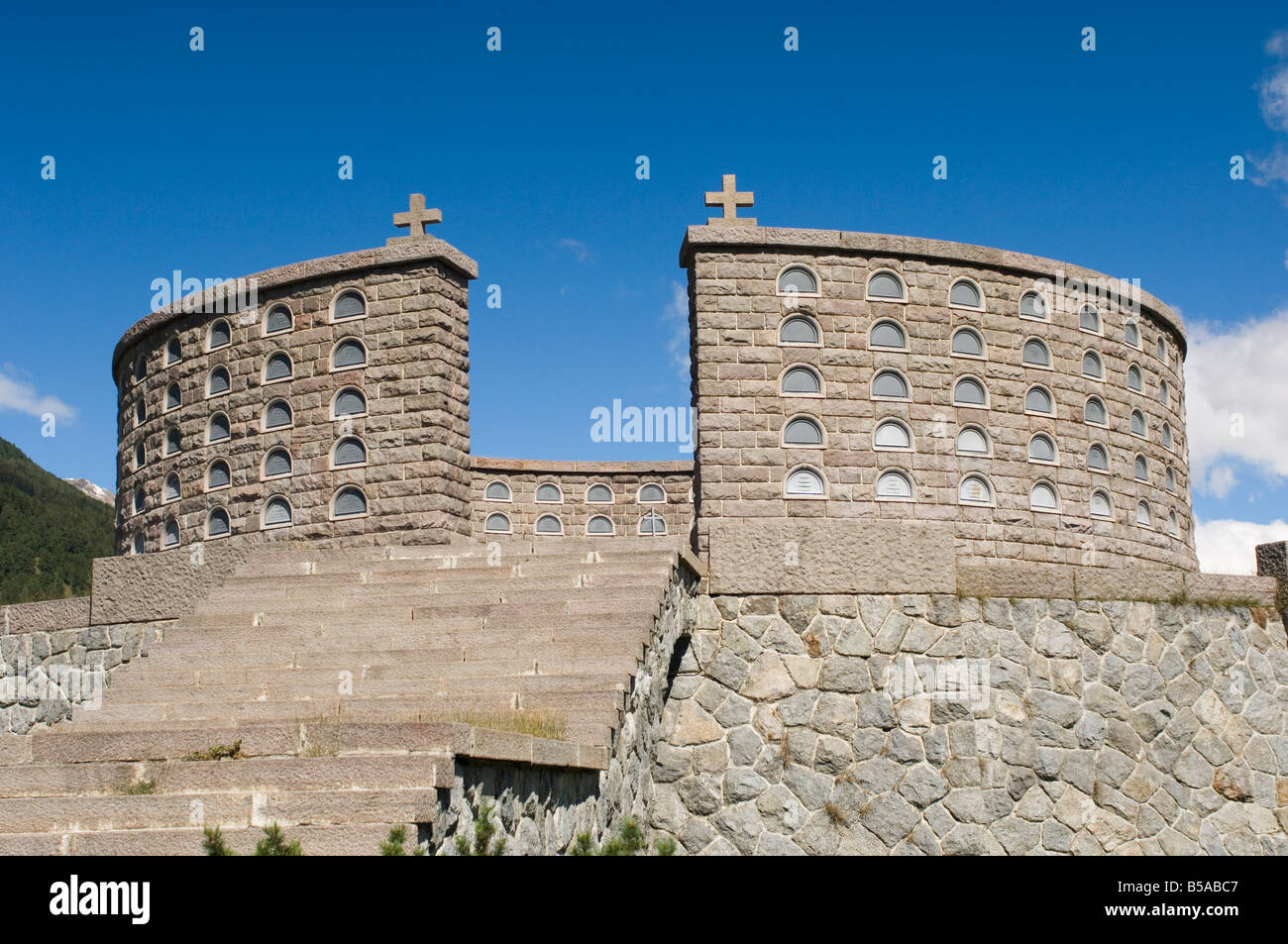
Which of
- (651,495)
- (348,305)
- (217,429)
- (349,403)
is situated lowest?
(651,495)

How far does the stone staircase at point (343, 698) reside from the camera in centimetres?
652

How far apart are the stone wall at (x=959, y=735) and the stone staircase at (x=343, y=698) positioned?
172 centimetres

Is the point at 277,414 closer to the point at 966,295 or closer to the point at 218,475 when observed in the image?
the point at 218,475

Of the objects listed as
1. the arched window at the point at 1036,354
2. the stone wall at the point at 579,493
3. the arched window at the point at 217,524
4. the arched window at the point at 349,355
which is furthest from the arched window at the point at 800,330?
the stone wall at the point at 579,493

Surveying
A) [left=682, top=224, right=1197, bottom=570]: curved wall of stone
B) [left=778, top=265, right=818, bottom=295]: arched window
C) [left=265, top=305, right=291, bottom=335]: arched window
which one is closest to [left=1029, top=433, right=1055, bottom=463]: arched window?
[left=682, top=224, right=1197, bottom=570]: curved wall of stone

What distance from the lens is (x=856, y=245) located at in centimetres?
1395

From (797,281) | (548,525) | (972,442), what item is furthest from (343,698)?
(548,525)

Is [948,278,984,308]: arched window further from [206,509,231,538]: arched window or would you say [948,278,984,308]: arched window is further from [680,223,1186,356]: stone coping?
[206,509,231,538]: arched window

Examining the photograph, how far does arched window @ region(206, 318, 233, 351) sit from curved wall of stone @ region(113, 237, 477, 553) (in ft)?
0.05

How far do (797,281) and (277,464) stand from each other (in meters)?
5.77

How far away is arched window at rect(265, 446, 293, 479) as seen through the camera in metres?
14.0

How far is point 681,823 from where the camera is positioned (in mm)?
11828

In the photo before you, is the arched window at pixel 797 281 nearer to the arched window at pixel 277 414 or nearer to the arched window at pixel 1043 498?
the arched window at pixel 1043 498
